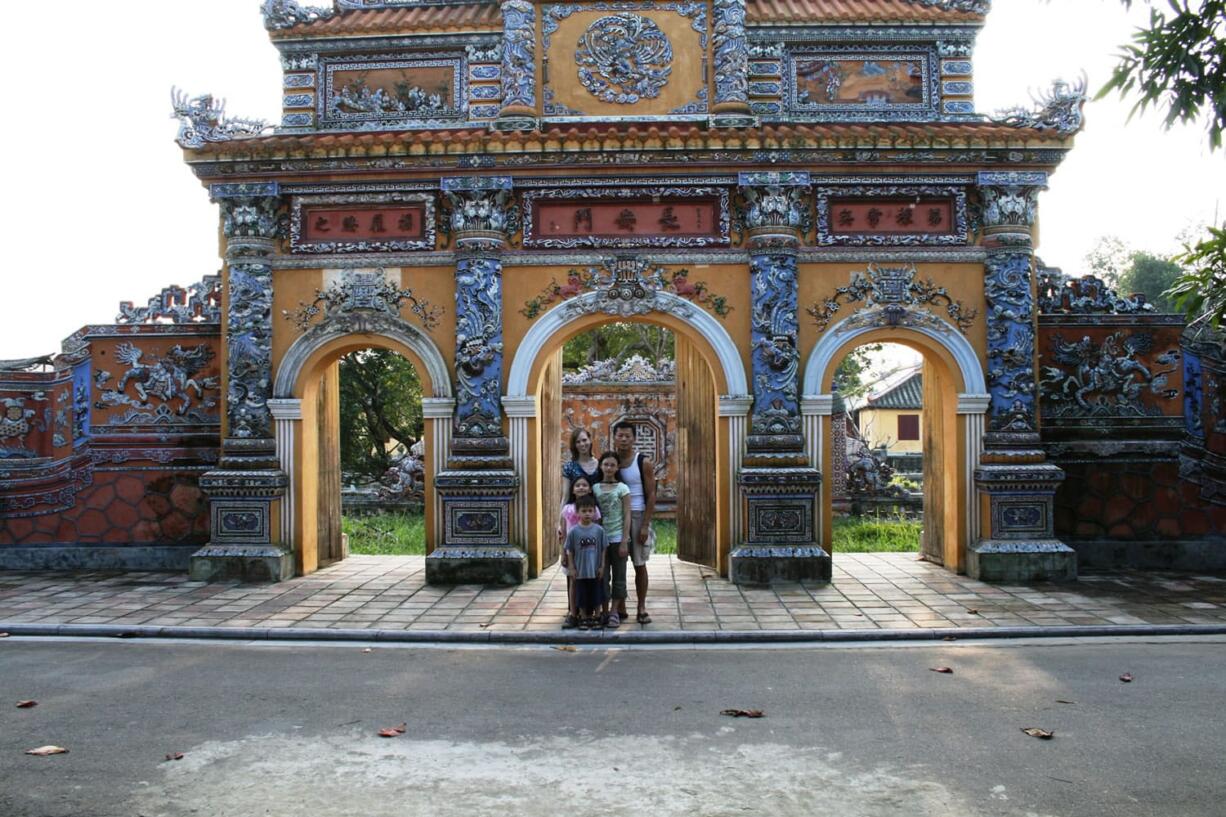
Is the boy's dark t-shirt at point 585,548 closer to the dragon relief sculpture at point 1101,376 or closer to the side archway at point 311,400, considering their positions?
the side archway at point 311,400

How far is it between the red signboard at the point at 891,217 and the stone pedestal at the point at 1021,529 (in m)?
2.69

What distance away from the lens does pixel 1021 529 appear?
9547mm

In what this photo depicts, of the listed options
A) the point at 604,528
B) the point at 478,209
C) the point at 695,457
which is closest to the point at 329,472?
the point at 478,209

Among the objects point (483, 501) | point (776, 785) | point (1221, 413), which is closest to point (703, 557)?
point (483, 501)

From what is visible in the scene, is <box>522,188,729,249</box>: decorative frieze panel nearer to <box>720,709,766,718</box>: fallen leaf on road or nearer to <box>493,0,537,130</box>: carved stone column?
<box>493,0,537,130</box>: carved stone column

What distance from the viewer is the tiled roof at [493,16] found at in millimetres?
10406

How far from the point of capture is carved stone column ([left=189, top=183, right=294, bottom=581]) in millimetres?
9820

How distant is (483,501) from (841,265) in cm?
462

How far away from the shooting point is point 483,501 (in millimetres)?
9562

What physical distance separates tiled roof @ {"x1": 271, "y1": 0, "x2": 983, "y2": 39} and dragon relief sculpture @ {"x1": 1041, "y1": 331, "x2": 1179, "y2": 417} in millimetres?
3969

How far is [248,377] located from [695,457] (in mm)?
5248

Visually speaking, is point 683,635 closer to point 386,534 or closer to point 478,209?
point 478,209

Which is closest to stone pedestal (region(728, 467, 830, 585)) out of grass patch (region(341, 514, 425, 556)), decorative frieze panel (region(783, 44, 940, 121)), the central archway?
the central archway

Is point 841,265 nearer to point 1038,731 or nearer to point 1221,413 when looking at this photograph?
point 1221,413
